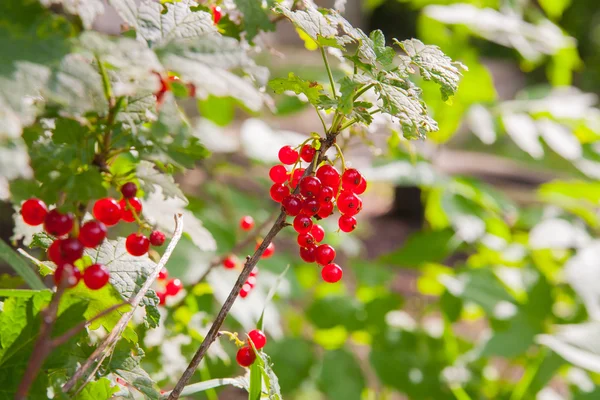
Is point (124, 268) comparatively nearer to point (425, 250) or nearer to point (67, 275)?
point (67, 275)

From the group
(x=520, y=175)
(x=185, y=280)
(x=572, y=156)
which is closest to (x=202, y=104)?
(x=185, y=280)

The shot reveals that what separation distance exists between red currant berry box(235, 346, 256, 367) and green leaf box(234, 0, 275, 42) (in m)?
0.34

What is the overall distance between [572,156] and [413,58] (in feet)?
4.48

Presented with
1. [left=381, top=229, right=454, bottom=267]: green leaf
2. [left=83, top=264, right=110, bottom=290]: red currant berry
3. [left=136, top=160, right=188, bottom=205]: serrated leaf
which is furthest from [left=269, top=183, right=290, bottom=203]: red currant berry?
[left=381, top=229, right=454, bottom=267]: green leaf

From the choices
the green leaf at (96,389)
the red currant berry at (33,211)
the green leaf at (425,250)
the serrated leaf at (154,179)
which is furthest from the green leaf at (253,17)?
the green leaf at (425,250)

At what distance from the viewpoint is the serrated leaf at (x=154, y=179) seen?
0.58m

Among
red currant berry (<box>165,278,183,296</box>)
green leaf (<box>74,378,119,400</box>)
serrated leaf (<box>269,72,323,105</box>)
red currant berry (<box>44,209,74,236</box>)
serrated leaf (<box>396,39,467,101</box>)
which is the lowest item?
red currant berry (<box>165,278,183,296</box>)

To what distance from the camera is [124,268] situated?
590mm

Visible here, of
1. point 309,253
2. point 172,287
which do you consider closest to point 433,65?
point 309,253

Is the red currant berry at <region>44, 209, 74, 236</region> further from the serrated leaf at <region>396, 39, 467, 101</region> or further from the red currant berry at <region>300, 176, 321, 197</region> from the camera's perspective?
the serrated leaf at <region>396, 39, 467, 101</region>

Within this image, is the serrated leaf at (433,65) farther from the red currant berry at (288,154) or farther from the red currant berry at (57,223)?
the red currant berry at (57,223)

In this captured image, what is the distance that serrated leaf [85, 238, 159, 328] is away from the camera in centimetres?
57

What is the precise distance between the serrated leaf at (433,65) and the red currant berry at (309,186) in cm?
15

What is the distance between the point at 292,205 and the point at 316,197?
0.09 feet
